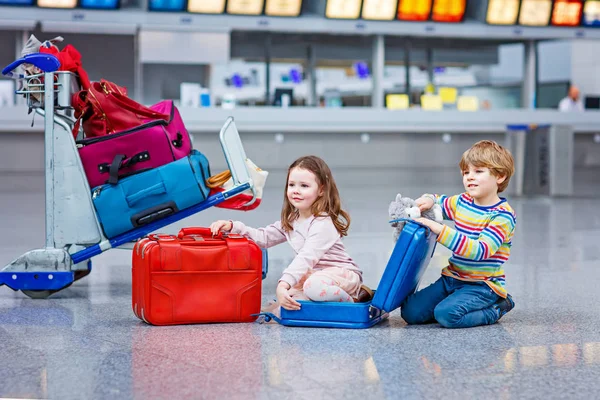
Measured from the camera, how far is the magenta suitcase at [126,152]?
→ 363 centimetres

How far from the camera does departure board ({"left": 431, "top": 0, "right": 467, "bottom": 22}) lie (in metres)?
11.7

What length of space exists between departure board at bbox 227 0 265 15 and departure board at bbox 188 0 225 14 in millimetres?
112

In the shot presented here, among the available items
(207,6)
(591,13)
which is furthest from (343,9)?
(591,13)

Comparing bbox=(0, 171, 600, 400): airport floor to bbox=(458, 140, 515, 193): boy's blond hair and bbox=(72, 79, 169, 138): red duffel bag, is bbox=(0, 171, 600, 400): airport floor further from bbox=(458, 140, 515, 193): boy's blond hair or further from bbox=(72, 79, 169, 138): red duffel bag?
bbox=(72, 79, 169, 138): red duffel bag

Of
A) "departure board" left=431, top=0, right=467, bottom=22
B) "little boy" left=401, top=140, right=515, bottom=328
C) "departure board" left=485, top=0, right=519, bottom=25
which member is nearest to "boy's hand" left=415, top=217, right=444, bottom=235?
"little boy" left=401, top=140, right=515, bottom=328

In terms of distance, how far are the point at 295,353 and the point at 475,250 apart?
0.80m

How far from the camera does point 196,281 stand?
309 cm

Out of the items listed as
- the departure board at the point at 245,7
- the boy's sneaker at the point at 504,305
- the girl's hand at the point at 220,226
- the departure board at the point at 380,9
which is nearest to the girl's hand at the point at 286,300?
Result: the girl's hand at the point at 220,226

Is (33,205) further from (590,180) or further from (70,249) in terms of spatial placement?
(590,180)

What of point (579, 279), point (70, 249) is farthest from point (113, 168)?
point (579, 279)

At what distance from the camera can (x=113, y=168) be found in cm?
361

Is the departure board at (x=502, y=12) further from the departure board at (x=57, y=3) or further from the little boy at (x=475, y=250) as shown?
the little boy at (x=475, y=250)

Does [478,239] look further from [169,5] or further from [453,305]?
[169,5]

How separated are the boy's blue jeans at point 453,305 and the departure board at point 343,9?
862 centimetres
